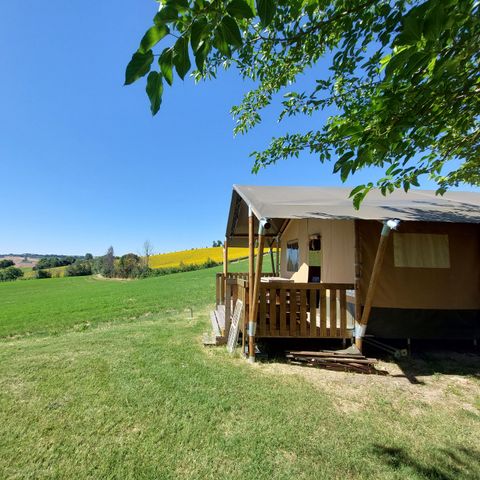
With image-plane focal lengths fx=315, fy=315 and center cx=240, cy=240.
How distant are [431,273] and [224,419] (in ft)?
15.3

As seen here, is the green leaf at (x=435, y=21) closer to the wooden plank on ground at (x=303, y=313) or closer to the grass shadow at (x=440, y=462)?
the grass shadow at (x=440, y=462)

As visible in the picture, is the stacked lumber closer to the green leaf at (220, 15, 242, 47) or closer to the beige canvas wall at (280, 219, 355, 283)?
the beige canvas wall at (280, 219, 355, 283)

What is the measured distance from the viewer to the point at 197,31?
1.17m

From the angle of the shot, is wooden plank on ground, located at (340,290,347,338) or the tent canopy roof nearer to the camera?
the tent canopy roof

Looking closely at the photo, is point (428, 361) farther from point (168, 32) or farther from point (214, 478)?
point (168, 32)

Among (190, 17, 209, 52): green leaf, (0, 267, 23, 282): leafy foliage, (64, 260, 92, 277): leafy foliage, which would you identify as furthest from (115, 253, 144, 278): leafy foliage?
(190, 17, 209, 52): green leaf

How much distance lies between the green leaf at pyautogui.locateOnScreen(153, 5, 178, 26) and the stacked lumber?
5.15 metres

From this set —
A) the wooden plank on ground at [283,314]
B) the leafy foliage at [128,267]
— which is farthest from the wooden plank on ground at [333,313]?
the leafy foliage at [128,267]

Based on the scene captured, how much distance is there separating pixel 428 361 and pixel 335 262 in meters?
2.52

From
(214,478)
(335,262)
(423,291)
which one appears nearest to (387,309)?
(423,291)

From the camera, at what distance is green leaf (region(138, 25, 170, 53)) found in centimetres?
112

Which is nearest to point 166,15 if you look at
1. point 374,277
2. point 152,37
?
point 152,37

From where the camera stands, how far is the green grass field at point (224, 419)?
275 centimetres

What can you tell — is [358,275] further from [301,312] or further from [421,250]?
[421,250]
